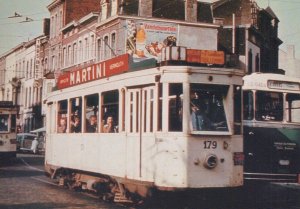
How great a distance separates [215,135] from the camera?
10570 millimetres

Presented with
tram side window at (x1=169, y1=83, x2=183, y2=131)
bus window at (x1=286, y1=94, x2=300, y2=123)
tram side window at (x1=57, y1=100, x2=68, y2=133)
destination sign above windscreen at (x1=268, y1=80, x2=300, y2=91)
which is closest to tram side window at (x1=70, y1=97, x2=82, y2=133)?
tram side window at (x1=57, y1=100, x2=68, y2=133)

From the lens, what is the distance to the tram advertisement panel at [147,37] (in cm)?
3869

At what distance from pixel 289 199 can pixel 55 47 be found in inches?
1817

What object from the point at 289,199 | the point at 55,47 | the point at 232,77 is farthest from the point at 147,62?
the point at 55,47

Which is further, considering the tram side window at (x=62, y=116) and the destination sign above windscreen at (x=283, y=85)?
the tram side window at (x=62, y=116)

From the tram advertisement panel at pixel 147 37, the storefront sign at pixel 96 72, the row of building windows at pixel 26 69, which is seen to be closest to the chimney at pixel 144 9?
the tram advertisement panel at pixel 147 37

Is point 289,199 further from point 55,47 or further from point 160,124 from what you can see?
point 55,47

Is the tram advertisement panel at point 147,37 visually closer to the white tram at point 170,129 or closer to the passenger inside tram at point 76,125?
the passenger inside tram at point 76,125

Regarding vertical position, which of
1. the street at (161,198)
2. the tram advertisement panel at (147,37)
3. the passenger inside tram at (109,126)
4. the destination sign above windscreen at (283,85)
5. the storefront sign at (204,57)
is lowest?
the street at (161,198)

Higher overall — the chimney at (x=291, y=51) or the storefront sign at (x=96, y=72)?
the chimney at (x=291, y=51)

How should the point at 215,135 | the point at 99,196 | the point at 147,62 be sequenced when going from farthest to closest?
the point at 99,196 < the point at 147,62 < the point at 215,135

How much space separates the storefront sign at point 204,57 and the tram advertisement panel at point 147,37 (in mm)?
27303

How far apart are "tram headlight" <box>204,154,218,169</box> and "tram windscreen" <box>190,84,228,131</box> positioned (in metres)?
0.53

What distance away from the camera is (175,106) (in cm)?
1059
